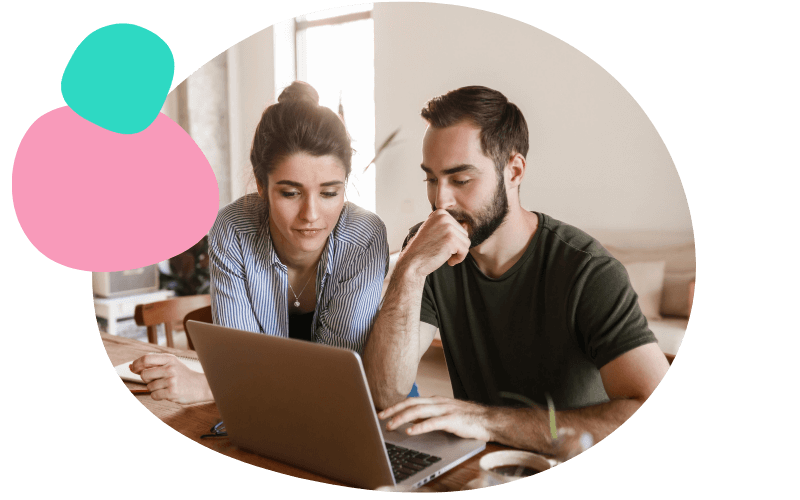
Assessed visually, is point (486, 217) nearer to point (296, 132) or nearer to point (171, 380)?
point (296, 132)

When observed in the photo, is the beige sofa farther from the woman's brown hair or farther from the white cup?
the woman's brown hair

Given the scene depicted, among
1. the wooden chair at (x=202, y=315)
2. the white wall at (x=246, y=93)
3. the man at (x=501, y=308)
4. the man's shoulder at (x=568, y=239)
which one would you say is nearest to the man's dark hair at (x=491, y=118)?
the man at (x=501, y=308)

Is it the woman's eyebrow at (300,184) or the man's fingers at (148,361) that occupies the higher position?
the woman's eyebrow at (300,184)

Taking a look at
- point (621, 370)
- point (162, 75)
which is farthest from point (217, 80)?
point (621, 370)

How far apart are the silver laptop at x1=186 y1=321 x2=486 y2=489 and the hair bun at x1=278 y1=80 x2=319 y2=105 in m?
0.41

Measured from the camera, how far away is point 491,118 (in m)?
1.01

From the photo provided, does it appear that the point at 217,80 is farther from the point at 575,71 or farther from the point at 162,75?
the point at 575,71

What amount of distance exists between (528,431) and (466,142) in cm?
47

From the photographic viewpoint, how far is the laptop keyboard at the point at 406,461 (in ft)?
3.12

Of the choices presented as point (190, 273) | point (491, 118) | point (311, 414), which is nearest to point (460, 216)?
point (491, 118)

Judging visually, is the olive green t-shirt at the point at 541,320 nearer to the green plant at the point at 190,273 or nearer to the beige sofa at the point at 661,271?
the beige sofa at the point at 661,271

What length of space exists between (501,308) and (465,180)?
212 millimetres

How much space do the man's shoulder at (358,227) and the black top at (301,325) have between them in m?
0.16

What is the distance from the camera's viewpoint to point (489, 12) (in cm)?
104
